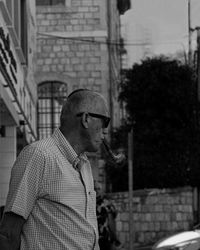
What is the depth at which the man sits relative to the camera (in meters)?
3.83

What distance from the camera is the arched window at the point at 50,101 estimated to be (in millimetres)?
35344

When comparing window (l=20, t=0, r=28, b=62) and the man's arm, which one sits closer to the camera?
the man's arm

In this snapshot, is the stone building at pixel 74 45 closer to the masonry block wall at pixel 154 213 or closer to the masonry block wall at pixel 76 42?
the masonry block wall at pixel 76 42

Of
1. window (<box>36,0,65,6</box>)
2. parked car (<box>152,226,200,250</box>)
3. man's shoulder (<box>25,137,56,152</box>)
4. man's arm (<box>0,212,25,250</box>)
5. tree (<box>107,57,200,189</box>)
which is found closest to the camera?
man's arm (<box>0,212,25,250</box>)

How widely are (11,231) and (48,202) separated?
0.21 metres

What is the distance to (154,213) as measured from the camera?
2642 cm

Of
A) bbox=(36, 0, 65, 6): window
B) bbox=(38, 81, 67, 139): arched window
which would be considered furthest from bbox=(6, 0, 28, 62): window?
bbox=(38, 81, 67, 139): arched window

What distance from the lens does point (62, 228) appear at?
3850 mm

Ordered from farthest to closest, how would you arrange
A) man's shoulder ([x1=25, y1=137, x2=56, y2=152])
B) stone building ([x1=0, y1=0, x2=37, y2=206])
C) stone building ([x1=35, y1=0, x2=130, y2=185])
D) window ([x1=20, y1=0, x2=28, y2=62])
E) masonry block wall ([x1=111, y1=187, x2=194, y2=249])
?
stone building ([x1=35, y1=0, x2=130, y2=185]) → masonry block wall ([x1=111, y1=187, x2=194, y2=249]) → window ([x1=20, y1=0, x2=28, y2=62]) → stone building ([x1=0, y1=0, x2=37, y2=206]) → man's shoulder ([x1=25, y1=137, x2=56, y2=152])

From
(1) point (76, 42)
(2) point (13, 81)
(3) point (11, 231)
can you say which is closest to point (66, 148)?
(3) point (11, 231)

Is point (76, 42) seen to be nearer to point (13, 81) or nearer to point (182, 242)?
point (13, 81)

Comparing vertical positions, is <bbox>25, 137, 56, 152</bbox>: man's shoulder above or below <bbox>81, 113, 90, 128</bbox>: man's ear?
below

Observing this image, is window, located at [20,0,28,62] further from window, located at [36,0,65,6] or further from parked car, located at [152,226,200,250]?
window, located at [36,0,65,6]

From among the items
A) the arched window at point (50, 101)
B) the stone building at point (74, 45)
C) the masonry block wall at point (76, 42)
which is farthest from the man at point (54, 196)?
the arched window at point (50, 101)
